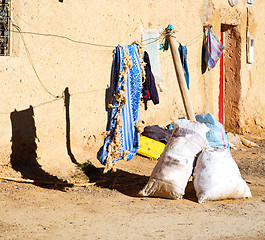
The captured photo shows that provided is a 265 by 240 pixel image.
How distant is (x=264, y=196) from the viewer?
5090mm

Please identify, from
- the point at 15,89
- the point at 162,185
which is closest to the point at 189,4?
the point at 15,89

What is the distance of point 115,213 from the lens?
4.42 metres

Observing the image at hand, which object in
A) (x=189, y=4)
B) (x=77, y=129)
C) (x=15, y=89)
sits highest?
(x=189, y=4)

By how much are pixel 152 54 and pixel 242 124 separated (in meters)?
3.23

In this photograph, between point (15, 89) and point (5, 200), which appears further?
point (15, 89)

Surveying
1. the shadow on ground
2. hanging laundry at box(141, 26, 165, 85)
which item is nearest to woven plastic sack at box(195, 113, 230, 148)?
hanging laundry at box(141, 26, 165, 85)

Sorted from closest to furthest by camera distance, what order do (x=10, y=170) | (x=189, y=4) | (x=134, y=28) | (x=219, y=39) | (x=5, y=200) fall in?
(x=5, y=200), (x=10, y=170), (x=134, y=28), (x=189, y=4), (x=219, y=39)

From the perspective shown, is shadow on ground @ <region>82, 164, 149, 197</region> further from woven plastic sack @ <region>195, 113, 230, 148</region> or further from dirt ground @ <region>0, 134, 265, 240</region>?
woven plastic sack @ <region>195, 113, 230, 148</region>

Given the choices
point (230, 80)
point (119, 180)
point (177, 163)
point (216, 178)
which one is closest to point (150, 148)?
point (119, 180)

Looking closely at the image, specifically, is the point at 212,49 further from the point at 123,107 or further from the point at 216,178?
the point at 216,178

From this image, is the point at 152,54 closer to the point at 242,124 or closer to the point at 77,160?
the point at 77,160

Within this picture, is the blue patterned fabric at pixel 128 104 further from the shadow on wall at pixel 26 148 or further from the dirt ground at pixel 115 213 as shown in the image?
the shadow on wall at pixel 26 148

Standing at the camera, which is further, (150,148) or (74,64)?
(150,148)

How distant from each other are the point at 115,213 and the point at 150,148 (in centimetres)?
276
